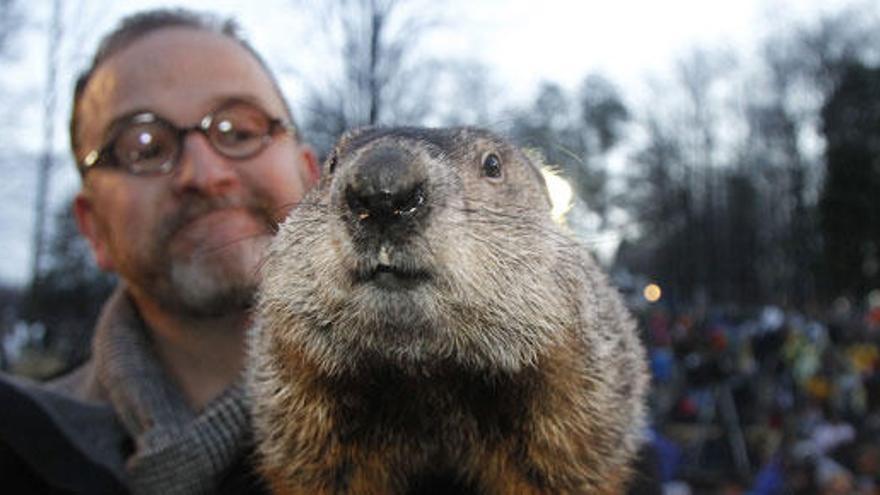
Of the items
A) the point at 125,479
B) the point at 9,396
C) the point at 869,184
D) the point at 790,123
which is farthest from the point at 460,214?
the point at 790,123

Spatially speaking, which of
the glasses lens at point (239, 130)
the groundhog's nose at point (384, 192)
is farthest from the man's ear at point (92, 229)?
the groundhog's nose at point (384, 192)

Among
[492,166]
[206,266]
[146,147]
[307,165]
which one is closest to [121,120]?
[146,147]

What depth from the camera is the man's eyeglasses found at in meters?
2.96

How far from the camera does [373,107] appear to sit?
Result: 5.26m

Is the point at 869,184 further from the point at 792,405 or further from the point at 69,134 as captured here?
the point at 69,134

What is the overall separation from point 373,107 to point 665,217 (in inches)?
1641

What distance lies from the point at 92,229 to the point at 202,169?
3.09 feet

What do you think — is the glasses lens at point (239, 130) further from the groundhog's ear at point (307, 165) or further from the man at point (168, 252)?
the groundhog's ear at point (307, 165)

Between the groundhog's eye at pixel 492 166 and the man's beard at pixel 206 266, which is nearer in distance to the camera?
the groundhog's eye at pixel 492 166

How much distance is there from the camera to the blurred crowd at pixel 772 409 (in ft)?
29.9

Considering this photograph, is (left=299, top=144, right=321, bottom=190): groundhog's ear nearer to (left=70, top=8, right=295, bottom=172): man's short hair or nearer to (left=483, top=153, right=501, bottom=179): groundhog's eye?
(left=70, top=8, right=295, bottom=172): man's short hair

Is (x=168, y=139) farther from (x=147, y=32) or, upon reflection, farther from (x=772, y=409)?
(x=772, y=409)

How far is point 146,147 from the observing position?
2998 millimetres

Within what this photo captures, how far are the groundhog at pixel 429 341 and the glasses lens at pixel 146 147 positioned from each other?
1.02m
